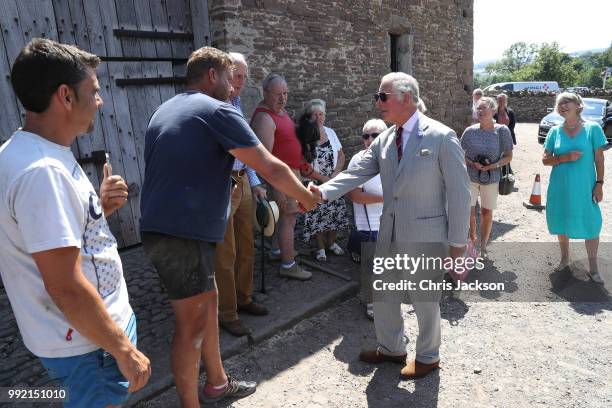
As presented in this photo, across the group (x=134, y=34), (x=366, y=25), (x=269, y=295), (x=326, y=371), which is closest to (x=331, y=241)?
(x=269, y=295)

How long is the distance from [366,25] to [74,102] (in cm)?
695

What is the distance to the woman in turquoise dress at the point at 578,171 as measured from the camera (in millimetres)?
4715

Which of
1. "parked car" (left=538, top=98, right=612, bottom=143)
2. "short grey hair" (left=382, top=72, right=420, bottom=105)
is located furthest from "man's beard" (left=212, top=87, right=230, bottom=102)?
"parked car" (left=538, top=98, right=612, bottom=143)

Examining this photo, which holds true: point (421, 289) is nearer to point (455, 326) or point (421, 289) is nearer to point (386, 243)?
point (386, 243)

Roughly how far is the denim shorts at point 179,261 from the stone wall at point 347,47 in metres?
3.49

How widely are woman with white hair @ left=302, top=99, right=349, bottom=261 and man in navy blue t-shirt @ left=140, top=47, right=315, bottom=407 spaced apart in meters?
2.58

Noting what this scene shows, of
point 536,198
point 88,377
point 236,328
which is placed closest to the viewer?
point 88,377

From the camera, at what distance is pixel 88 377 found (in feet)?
5.25

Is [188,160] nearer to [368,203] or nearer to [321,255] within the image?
[368,203]

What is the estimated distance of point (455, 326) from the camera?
158 inches

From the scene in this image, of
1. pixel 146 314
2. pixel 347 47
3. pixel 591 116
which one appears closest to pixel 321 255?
pixel 146 314

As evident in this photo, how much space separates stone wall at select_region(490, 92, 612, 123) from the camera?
2580 centimetres

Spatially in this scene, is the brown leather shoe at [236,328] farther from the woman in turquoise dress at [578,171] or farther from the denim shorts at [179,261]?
the woman in turquoise dress at [578,171]

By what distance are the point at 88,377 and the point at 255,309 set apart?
2.43 meters
